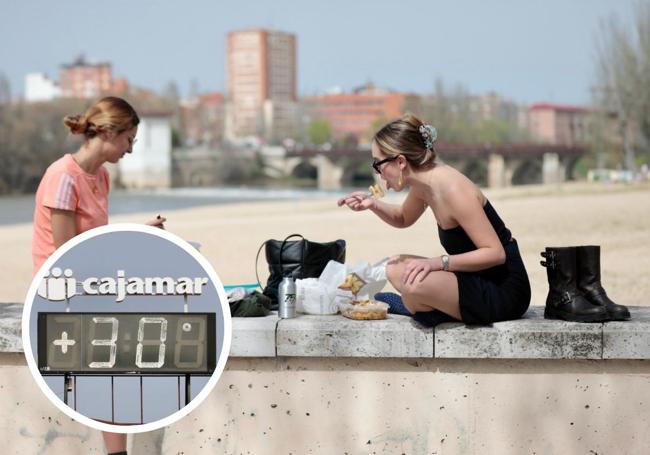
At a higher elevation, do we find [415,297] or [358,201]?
[358,201]

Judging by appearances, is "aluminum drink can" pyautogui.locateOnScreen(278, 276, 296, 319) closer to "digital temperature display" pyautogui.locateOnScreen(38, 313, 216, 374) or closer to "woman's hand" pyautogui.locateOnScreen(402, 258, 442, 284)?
"woman's hand" pyautogui.locateOnScreen(402, 258, 442, 284)

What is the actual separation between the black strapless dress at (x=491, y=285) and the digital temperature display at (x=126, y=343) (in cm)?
113

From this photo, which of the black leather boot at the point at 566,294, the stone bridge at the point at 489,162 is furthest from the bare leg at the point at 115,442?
the stone bridge at the point at 489,162

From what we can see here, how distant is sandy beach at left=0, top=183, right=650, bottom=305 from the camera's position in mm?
13094

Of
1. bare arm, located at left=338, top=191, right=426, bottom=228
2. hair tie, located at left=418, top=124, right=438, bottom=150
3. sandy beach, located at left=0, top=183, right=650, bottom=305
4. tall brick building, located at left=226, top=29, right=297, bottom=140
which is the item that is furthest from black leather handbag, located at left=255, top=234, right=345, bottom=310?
tall brick building, located at left=226, top=29, right=297, bottom=140

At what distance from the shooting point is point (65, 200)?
3723 mm

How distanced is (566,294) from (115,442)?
5.68 feet

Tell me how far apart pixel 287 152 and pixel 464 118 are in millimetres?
26779

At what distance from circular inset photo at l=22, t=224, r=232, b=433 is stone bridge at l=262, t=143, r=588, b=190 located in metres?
69.7

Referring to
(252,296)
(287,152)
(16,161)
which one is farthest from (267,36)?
(252,296)

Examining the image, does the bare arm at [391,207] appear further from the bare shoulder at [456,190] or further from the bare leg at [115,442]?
the bare leg at [115,442]

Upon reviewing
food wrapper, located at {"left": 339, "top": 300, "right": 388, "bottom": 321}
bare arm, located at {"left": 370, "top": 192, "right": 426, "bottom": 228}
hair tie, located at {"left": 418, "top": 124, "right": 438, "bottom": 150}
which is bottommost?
food wrapper, located at {"left": 339, "top": 300, "right": 388, "bottom": 321}

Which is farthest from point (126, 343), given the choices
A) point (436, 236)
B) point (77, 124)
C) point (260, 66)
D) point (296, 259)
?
point (260, 66)

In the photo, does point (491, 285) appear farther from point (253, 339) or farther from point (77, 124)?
point (77, 124)
